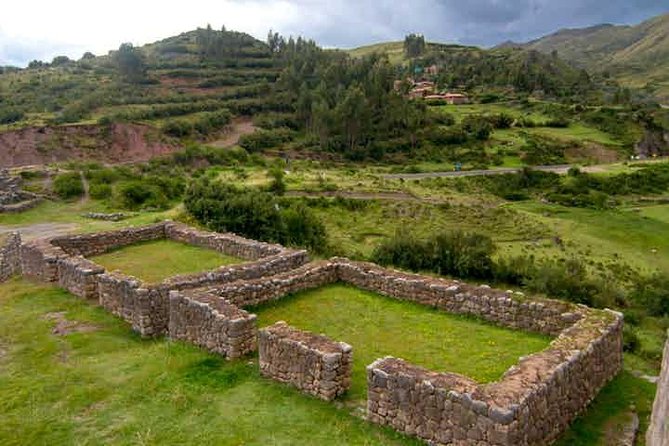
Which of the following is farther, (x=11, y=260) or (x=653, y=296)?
(x=653, y=296)

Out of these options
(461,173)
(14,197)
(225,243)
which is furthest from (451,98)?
(225,243)

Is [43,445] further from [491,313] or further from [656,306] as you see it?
[656,306]

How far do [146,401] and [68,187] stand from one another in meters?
34.3

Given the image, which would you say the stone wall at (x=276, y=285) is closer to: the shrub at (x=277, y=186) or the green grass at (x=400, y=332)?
the green grass at (x=400, y=332)

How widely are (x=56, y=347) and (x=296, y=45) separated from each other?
132 m

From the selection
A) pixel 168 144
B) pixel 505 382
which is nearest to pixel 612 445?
pixel 505 382

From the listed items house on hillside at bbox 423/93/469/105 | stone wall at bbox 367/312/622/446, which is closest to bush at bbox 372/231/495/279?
stone wall at bbox 367/312/622/446

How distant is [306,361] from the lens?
10656mm

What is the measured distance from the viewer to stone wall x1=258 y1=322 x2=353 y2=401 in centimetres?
1035

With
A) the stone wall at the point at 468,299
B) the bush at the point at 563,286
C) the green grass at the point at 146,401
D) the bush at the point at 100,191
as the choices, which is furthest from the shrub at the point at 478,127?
the green grass at the point at 146,401

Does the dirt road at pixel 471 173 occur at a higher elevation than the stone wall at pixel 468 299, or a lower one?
lower

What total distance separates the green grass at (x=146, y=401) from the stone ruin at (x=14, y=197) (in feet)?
85.0

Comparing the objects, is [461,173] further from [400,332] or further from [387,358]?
[387,358]

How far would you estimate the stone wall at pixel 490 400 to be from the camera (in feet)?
27.6
